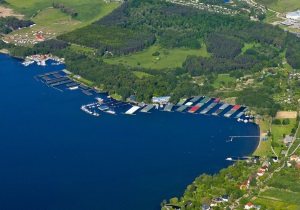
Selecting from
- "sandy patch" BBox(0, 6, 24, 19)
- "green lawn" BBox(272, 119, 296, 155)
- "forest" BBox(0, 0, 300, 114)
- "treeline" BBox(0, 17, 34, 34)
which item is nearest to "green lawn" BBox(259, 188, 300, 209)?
"green lawn" BBox(272, 119, 296, 155)

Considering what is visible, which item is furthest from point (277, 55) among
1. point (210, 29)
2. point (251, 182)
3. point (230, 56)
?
point (251, 182)

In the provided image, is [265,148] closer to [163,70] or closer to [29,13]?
[163,70]

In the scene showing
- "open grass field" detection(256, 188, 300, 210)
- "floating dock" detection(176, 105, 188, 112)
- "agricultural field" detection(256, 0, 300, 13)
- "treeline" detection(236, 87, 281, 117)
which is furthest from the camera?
"agricultural field" detection(256, 0, 300, 13)

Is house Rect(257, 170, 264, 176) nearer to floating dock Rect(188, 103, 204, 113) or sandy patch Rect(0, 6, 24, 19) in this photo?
floating dock Rect(188, 103, 204, 113)

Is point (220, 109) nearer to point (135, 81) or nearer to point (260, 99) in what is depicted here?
point (260, 99)

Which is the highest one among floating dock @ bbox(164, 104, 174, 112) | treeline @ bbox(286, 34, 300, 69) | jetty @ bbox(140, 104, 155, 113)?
treeline @ bbox(286, 34, 300, 69)

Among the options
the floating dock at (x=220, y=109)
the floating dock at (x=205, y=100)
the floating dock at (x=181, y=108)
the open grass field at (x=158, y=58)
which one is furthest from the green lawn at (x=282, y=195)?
the open grass field at (x=158, y=58)

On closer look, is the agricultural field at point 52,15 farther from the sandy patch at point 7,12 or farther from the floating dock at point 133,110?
the floating dock at point 133,110
